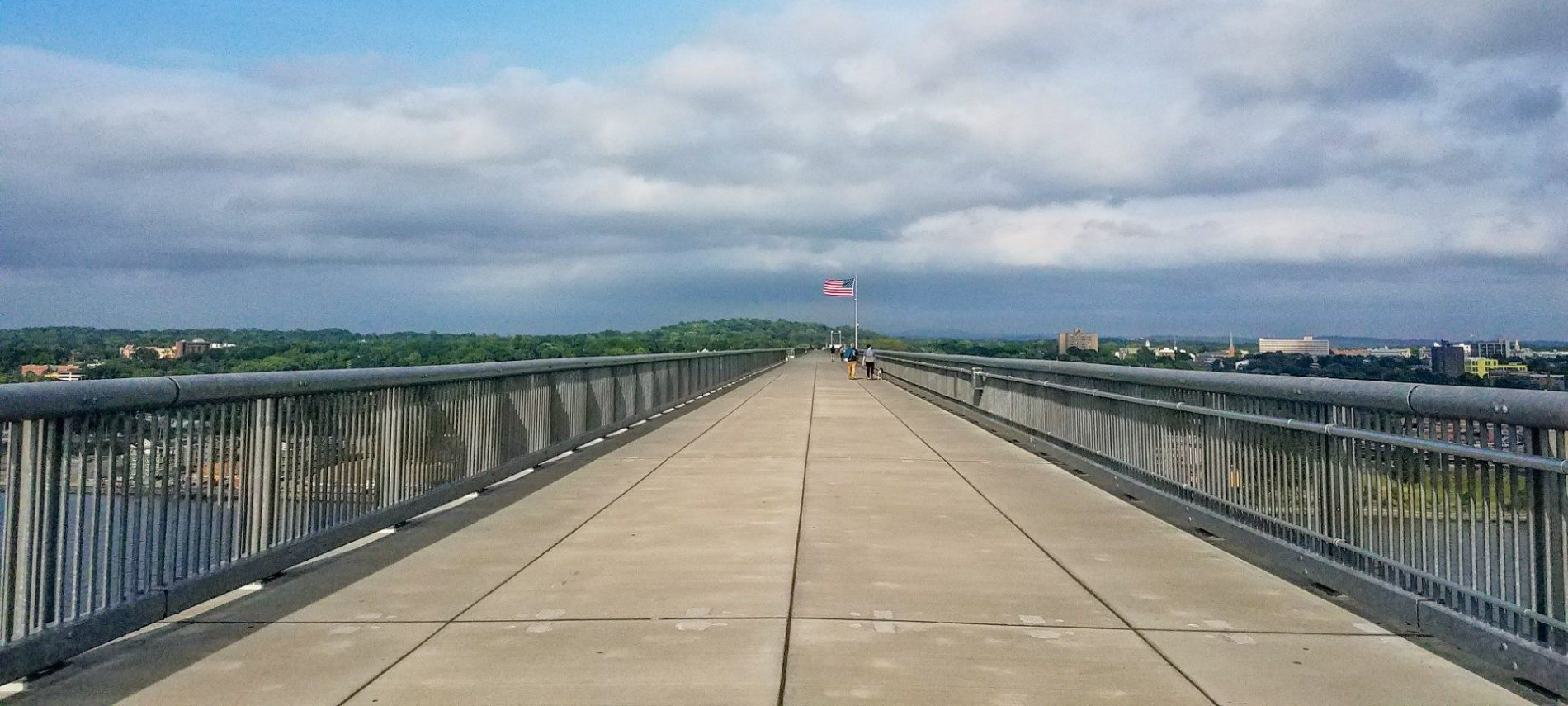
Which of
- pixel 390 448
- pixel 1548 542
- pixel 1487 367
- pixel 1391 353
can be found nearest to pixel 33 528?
pixel 390 448

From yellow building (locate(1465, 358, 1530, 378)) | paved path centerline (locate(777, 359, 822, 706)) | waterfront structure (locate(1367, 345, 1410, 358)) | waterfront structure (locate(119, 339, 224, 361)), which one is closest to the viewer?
paved path centerline (locate(777, 359, 822, 706))

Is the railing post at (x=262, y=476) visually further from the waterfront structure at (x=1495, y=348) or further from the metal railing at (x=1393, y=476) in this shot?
the waterfront structure at (x=1495, y=348)

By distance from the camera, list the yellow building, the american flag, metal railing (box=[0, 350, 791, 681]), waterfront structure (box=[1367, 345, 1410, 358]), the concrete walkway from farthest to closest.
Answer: the american flag < waterfront structure (box=[1367, 345, 1410, 358]) < the yellow building < the concrete walkway < metal railing (box=[0, 350, 791, 681])

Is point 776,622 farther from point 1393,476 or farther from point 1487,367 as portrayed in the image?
point 1487,367

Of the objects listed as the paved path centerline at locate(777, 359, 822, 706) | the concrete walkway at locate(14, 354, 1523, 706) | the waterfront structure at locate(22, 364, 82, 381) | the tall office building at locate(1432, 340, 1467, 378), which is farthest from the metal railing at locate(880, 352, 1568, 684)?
the waterfront structure at locate(22, 364, 82, 381)

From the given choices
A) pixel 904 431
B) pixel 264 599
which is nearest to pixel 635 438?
pixel 904 431

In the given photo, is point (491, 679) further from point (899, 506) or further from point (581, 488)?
point (581, 488)

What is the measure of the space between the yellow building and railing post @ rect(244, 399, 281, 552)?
7.98m

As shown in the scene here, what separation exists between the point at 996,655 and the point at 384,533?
5.48 metres

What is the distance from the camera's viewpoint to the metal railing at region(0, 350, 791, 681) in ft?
15.6

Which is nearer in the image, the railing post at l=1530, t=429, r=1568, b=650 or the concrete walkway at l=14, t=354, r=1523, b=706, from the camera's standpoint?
the railing post at l=1530, t=429, r=1568, b=650

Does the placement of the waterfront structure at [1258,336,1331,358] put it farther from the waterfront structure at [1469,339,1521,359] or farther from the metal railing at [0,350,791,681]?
the metal railing at [0,350,791,681]

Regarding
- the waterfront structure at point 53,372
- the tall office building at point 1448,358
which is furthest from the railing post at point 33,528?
the tall office building at point 1448,358

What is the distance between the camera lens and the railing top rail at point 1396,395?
4.76 metres
